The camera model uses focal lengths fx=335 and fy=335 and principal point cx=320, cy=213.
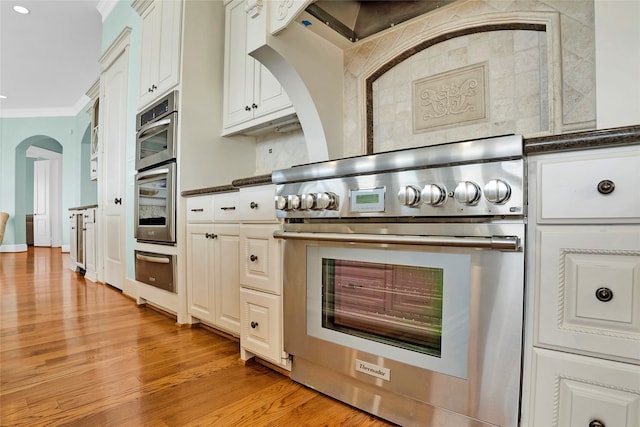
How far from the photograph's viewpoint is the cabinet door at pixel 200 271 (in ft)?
6.64

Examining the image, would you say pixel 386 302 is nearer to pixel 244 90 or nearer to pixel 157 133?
pixel 244 90

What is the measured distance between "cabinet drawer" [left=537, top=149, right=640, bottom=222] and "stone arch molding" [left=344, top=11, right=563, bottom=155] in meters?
0.55

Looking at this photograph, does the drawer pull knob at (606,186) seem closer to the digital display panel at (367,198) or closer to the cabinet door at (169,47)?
the digital display panel at (367,198)

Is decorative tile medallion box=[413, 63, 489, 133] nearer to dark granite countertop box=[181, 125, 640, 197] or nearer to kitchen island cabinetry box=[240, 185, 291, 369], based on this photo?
dark granite countertop box=[181, 125, 640, 197]

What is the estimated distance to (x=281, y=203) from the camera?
1.35 m

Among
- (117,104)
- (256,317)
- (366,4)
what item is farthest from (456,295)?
(117,104)

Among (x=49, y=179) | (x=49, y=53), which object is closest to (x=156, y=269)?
(x=49, y=53)

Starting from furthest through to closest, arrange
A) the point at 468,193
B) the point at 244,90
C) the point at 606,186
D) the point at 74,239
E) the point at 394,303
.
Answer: the point at 74,239
the point at 244,90
the point at 394,303
the point at 468,193
the point at 606,186

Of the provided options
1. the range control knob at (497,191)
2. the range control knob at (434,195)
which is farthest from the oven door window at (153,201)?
the range control knob at (497,191)

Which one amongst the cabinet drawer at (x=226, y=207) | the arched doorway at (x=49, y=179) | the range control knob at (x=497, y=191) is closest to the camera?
the range control knob at (x=497, y=191)

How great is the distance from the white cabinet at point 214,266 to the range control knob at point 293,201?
1.93 feet

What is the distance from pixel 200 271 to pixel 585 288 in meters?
1.92

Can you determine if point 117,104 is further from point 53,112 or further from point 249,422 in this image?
point 53,112

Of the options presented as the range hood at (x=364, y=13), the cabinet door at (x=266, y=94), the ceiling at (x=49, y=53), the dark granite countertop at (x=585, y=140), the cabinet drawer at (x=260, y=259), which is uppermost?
the ceiling at (x=49, y=53)
